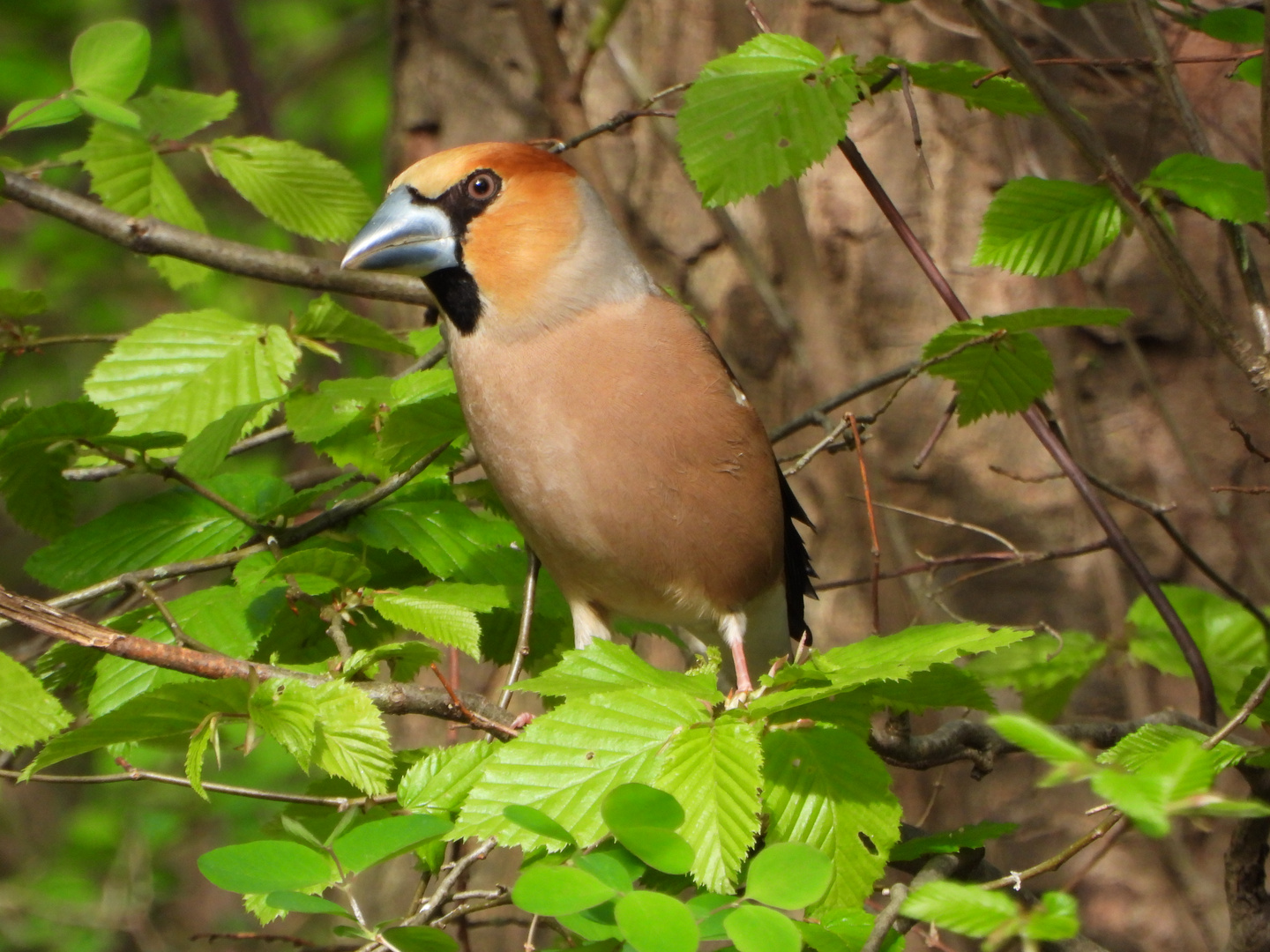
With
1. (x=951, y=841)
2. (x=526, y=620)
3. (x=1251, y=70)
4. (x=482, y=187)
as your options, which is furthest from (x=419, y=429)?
(x=1251, y=70)

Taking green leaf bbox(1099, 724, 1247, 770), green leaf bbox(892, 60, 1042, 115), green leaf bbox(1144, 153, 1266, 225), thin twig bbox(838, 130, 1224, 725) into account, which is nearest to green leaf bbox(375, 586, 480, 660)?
green leaf bbox(1099, 724, 1247, 770)

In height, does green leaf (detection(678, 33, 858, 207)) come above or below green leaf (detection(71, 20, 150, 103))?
below

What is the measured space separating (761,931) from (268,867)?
26.8 inches

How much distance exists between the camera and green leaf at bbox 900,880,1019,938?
1.20 metres

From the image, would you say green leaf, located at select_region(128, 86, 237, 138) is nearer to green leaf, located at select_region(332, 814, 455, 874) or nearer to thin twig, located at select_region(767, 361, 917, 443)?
thin twig, located at select_region(767, 361, 917, 443)

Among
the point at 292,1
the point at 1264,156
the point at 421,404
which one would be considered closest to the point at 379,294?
the point at 421,404

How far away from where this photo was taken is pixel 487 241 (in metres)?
2.86

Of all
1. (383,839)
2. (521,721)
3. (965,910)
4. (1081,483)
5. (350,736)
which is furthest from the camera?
(1081,483)

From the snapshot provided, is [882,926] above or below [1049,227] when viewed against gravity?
below

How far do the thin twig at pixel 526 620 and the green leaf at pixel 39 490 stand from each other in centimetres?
105

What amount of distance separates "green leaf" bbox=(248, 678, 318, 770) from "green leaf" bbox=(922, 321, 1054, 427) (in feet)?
5.29

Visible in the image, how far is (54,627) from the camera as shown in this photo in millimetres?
1706

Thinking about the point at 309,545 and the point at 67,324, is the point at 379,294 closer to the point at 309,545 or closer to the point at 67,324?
the point at 309,545

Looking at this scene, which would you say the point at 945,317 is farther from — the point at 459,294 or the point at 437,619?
the point at 437,619
